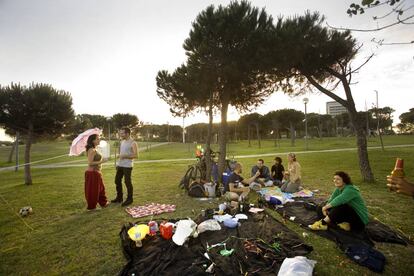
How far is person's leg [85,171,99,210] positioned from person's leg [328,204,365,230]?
6.15 metres

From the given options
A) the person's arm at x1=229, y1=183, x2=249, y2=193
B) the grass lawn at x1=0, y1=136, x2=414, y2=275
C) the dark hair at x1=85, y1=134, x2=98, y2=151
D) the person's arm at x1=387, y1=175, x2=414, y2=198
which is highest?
the dark hair at x1=85, y1=134, x2=98, y2=151

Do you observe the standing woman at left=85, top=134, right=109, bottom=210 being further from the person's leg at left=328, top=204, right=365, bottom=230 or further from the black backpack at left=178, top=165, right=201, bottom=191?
the person's leg at left=328, top=204, right=365, bottom=230

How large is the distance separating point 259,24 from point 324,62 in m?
3.55

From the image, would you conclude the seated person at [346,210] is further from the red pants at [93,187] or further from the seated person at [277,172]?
the red pants at [93,187]

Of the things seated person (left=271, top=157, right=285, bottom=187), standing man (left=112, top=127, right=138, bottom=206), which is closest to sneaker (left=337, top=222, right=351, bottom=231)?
seated person (left=271, top=157, right=285, bottom=187)

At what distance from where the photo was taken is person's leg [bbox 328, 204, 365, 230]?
441 cm

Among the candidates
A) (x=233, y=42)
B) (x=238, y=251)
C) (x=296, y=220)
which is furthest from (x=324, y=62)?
(x=238, y=251)

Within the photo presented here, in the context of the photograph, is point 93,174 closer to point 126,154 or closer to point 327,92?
point 126,154

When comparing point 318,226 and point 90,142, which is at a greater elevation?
point 90,142

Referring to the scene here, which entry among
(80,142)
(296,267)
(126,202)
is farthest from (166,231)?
(80,142)

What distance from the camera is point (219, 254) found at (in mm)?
→ 3646

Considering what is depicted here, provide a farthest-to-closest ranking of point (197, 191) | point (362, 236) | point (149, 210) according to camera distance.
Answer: point (197, 191) < point (149, 210) < point (362, 236)

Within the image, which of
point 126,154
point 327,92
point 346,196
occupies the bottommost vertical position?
point 346,196

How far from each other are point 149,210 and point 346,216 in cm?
494
